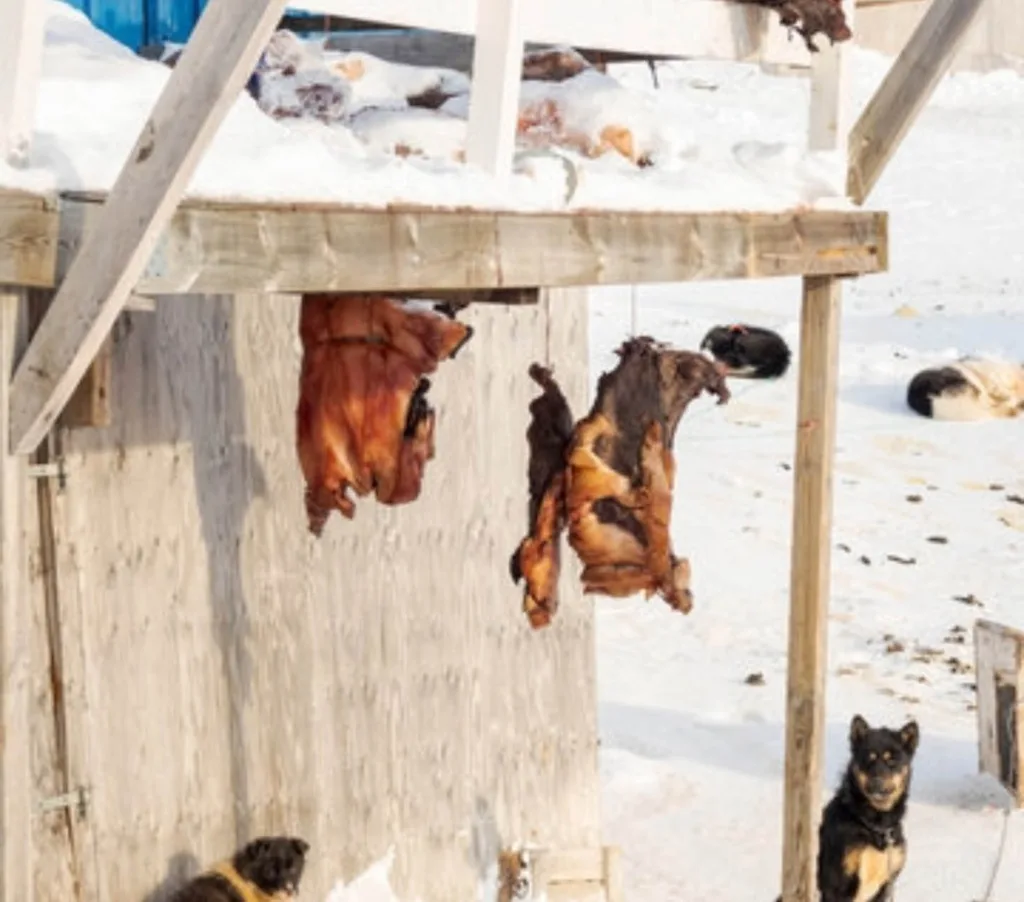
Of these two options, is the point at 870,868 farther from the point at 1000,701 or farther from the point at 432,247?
the point at 432,247

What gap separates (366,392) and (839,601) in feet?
35.1

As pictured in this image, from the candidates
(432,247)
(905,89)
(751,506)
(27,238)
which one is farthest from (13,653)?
(751,506)

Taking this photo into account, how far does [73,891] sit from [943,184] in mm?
28738

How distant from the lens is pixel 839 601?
1762 centimetres

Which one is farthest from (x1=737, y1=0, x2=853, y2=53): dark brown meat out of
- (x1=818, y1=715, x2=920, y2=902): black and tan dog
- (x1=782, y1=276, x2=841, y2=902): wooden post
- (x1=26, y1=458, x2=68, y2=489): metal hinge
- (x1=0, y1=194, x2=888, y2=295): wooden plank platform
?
(x1=818, y1=715, x2=920, y2=902): black and tan dog

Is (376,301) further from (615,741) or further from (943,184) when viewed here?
(943,184)

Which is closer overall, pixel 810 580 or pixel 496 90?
pixel 496 90

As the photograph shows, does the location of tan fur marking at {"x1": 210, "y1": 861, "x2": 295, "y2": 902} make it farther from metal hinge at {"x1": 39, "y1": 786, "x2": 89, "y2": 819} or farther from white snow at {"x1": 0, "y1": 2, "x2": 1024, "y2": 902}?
white snow at {"x1": 0, "y1": 2, "x2": 1024, "y2": 902}

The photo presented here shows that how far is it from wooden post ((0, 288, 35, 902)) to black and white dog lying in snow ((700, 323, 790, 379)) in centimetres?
1648

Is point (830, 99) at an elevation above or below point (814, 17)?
below

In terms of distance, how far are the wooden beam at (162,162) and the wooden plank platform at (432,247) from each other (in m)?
0.16

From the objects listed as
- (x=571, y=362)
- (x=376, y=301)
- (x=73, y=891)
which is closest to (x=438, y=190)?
(x=376, y=301)

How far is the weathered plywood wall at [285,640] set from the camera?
307 inches

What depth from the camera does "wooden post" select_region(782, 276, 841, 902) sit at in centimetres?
867
